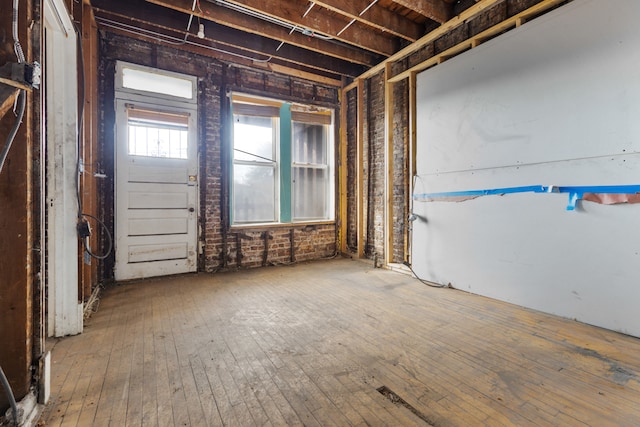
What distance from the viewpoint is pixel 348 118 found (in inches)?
225

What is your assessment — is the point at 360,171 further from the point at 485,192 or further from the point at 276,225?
the point at 485,192

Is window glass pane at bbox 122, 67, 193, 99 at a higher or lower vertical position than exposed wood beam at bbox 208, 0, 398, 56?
lower

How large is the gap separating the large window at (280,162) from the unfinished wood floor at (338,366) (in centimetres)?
223

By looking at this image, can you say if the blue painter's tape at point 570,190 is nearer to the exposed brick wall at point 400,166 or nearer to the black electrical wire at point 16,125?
the exposed brick wall at point 400,166

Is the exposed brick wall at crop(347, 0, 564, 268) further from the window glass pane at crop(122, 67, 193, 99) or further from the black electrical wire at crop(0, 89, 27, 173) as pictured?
the black electrical wire at crop(0, 89, 27, 173)

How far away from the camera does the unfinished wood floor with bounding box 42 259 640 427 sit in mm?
1510

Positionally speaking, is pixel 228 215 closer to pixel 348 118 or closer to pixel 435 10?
pixel 348 118

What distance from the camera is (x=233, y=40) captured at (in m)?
4.21

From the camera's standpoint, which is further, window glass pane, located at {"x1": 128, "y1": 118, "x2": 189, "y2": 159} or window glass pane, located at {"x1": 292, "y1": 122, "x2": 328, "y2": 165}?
window glass pane, located at {"x1": 292, "y1": 122, "x2": 328, "y2": 165}

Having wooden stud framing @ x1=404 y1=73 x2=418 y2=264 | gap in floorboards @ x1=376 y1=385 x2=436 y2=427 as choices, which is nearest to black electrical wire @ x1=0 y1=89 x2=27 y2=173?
gap in floorboards @ x1=376 y1=385 x2=436 y2=427

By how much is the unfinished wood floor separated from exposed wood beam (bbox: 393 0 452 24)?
11.3ft

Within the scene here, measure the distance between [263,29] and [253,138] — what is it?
1651mm

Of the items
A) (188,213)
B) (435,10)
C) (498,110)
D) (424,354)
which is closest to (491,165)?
(498,110)

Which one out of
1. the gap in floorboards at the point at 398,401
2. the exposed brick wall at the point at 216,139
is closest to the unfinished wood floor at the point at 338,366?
the gap in floorboards at the point at 398,401
